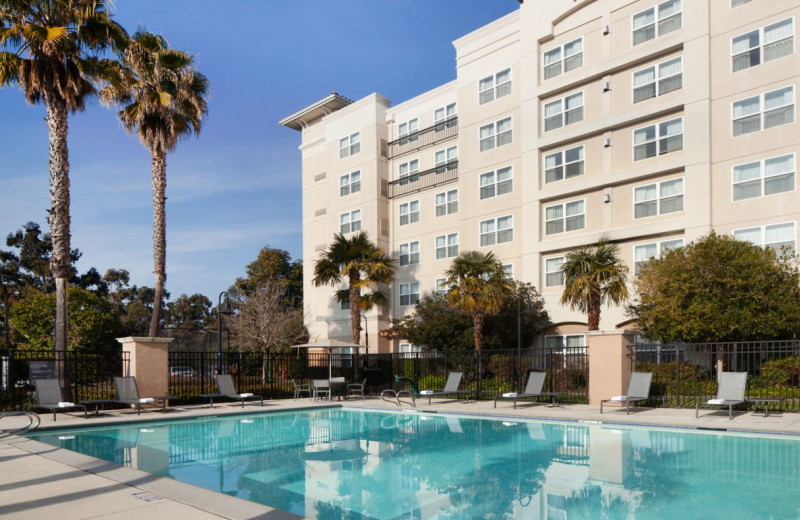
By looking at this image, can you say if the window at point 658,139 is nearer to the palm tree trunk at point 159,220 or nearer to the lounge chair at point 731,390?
the lounge chair at point 731,390

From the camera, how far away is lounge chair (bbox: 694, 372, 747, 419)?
13938 millimetres

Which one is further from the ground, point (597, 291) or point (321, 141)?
point (321, 141)

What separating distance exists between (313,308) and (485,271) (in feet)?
55.8

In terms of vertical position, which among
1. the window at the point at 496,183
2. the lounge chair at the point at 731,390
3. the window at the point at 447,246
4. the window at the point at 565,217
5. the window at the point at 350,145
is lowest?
the lounge chair at the point at 731,390

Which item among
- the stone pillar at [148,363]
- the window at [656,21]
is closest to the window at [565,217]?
the window at [656,21]

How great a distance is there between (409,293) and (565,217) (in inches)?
433

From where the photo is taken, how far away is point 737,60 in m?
23.7

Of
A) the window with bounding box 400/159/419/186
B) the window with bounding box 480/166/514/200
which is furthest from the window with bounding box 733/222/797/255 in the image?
the window with bounding box 400/159/419/186

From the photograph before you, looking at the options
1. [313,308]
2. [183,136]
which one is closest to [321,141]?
[313,308]

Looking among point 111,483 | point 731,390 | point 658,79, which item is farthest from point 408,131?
point 111,483

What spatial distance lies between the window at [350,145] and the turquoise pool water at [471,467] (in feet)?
85.4

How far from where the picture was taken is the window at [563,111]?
92.9 ft

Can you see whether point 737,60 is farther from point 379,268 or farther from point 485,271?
point 379,268

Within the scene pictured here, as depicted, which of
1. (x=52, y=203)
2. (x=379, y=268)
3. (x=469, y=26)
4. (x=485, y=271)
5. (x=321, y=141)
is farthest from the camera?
(x=321, y=141)
